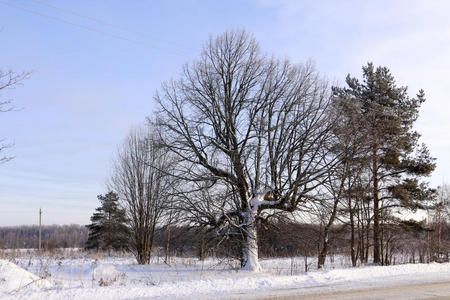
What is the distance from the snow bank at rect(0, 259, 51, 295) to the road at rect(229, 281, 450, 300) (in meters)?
5.64

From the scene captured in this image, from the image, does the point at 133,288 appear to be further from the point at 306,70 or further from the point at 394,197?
the point at 394,197

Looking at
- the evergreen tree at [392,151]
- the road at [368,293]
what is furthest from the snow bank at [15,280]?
the evergreen tree at [392,151]

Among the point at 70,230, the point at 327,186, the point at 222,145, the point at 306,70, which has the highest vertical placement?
the point at 306,70

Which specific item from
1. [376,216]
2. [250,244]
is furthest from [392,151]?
[250,244]

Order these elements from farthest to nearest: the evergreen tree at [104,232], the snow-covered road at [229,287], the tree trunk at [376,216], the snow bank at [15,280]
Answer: the evergreen tree at [104,232], the tree trunk at [376,216], the snow bank at [15,280], the snow-covered road at [229,287]

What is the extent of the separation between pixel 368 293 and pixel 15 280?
31.0ft

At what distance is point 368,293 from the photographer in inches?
390

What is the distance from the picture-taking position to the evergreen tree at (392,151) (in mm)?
22297

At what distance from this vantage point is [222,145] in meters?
17.3

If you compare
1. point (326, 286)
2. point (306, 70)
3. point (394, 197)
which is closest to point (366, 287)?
point (326, 286)

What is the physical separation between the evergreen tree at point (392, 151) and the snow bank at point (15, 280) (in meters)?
17.2

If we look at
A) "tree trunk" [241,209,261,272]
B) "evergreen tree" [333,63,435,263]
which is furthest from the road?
"evergreen tree" [333,63,435,263]

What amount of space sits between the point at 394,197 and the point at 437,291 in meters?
13.3

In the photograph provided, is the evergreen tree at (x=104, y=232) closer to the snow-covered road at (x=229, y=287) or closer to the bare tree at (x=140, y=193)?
the bare tree at (x=140, y=193)
